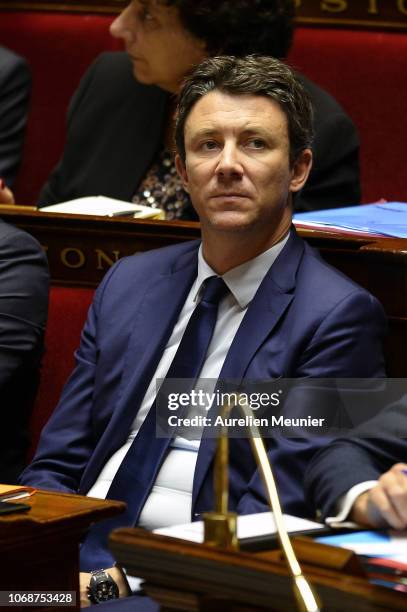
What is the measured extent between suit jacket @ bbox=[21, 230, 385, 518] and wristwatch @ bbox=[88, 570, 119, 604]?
13cm

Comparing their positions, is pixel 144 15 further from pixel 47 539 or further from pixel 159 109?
pixel 47 539

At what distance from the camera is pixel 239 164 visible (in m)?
1.56

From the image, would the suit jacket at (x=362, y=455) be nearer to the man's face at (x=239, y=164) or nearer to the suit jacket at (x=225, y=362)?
the suit jacket at (x=225, y=362)

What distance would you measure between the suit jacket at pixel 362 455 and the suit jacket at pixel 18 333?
26.5 inches

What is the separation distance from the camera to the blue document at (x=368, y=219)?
175cm

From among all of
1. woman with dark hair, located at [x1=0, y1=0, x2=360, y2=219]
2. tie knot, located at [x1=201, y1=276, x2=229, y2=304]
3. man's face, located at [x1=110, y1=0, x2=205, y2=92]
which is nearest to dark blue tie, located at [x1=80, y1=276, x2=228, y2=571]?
tie knot, located at [x1=201, y1=276, x2=229, y2=304]

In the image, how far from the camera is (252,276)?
5.18 feet

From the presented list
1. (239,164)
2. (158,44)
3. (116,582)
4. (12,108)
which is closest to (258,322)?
(239,164)

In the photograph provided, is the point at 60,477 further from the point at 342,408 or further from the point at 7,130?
the point at 7,130

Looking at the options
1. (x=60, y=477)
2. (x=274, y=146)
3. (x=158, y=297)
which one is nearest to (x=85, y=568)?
(x=60, y=477)

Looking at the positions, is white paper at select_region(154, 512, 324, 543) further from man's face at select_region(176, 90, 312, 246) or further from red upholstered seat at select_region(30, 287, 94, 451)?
red upholstered seat at select_region(30, 287, 94, 451)

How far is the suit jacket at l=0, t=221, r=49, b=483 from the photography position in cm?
177

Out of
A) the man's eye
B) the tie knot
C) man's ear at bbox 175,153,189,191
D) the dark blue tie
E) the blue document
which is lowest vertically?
the dark blue tie

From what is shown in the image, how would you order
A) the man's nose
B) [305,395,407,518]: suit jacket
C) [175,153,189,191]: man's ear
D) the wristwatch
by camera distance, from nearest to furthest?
[305,395,407,518]: suit jacket
the wristwatch
the man's nose
[175,153,189,191]: man's ear
